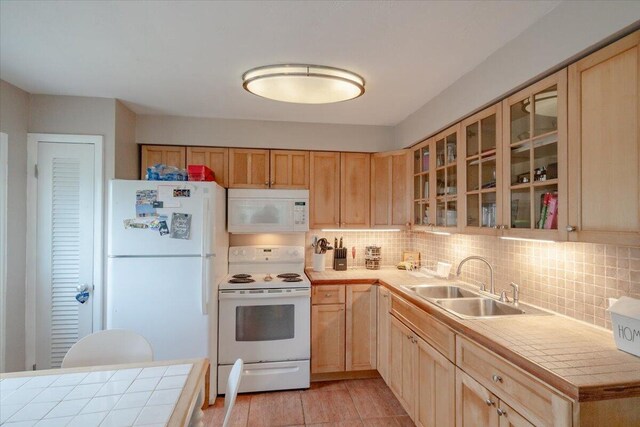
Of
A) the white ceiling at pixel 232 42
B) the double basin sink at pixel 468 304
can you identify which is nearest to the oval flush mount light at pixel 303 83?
the white ceiling at pixel 232 42

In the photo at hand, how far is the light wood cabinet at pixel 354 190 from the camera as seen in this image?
134 inches

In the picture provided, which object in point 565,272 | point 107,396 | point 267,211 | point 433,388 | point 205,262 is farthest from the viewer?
point 267,211

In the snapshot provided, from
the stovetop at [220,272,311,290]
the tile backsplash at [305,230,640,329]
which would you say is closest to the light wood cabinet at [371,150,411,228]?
the tile backsplash at [305,230,640,329]

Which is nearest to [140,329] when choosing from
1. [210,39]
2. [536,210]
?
[210,39]

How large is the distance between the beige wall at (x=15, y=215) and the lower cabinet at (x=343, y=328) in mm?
2261

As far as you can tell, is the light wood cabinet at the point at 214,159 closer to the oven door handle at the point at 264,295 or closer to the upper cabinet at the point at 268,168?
the upper cabinet at the point at 268,168

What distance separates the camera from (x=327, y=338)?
9.65ft

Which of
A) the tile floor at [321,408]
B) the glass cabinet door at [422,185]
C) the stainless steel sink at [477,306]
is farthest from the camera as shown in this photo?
the glass cabinet door at [422,185]

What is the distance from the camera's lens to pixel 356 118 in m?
3.22

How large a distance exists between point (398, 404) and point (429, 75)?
8.21ft

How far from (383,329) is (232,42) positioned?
243 centimetres

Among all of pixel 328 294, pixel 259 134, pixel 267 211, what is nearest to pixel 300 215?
pixel 267 211

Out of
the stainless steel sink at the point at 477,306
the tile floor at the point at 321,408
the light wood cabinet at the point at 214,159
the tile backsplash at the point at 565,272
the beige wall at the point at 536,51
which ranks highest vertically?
the beige wall at the point at 536,51

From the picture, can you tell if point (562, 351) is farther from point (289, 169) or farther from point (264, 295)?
point (289, 169)
